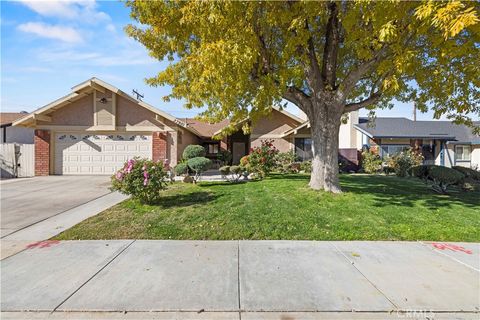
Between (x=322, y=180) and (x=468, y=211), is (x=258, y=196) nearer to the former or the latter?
(x=322, y=180)

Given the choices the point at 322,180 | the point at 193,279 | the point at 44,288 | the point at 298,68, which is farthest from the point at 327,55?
the point at 44,288

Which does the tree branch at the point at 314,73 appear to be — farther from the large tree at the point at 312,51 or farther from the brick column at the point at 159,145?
the brick column at the point at 159,145

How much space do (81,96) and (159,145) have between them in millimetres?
5347

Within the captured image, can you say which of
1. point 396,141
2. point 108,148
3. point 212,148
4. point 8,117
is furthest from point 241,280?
point 8,117

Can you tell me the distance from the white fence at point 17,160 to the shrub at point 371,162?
21.4 m

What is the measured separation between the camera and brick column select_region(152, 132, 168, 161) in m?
15.3

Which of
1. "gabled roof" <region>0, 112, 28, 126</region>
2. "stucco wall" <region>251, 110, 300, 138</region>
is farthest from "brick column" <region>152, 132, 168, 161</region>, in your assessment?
"gabled roof" <region>0, 112, 28, 126</region>

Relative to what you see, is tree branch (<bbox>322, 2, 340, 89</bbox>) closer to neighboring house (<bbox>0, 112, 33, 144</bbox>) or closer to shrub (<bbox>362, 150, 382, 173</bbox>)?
shrub (<bbox>362, 150, 382, 173</bbox>)

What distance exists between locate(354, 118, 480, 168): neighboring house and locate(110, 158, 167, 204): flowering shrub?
59.0 feet

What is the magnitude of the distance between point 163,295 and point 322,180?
6.70 m

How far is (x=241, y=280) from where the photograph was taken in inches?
143

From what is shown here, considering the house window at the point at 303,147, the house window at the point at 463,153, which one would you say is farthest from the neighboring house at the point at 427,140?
the house window at the point at 303,147

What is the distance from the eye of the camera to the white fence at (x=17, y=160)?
49.3 feet

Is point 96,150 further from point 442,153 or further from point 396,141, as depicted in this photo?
point 442,153
